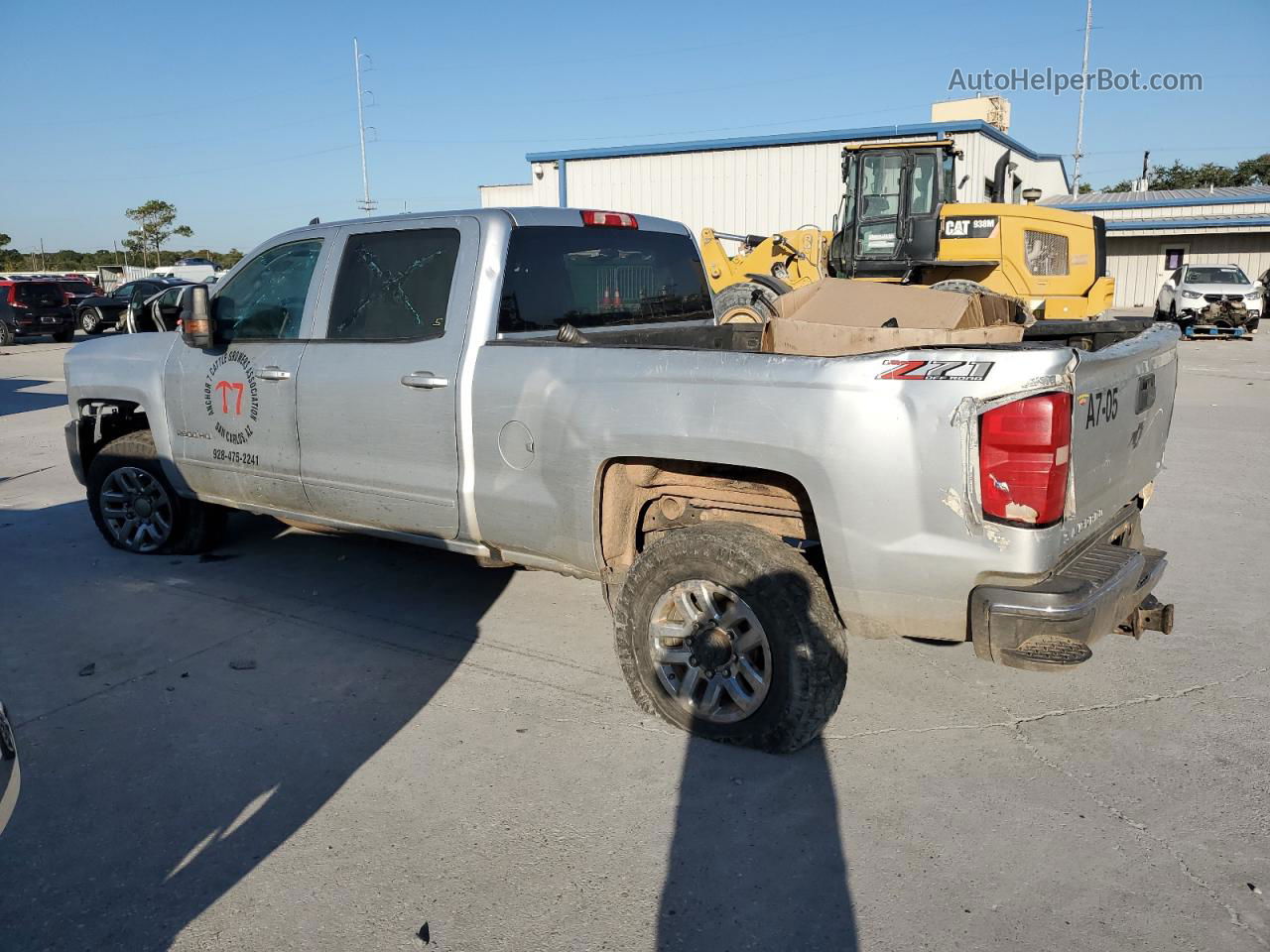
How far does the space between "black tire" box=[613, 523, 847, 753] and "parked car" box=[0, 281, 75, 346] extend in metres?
27.3

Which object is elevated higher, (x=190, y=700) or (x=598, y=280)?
(x=598, y=280)

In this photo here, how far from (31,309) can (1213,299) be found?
30.1 metres

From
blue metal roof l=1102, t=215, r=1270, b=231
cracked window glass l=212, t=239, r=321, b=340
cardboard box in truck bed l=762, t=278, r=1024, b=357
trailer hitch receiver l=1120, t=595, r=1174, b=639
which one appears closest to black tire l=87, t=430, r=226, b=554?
cracked window glass l=212, t=239, r=321, b=340

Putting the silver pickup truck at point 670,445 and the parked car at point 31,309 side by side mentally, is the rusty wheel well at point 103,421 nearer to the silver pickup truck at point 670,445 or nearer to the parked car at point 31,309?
the silver pickup truck at point 670,445

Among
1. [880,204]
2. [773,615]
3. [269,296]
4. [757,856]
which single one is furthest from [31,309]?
[757,856]

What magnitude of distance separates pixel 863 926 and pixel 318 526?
3645 mm

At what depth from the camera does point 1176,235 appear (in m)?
35.0

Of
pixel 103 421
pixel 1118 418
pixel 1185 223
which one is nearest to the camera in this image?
pixel 1118 418

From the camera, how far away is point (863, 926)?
2742 millimetres

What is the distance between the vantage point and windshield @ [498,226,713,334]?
4.45 metres

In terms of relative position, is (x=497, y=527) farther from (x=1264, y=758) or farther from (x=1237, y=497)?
(x=1237, y=497)

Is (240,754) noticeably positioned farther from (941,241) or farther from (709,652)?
(941,241)

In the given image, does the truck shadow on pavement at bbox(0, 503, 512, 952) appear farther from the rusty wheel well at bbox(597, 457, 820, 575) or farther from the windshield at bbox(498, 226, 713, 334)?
the windshield at bbox(498, 226, 713, 334)

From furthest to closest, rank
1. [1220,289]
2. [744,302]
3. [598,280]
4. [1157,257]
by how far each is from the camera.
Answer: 1. [1157,257]
2. [1220,289]
3. [744,302]
4. [598,280]
